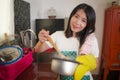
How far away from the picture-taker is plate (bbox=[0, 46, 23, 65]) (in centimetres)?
74

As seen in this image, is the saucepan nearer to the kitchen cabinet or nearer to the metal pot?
the metal pot

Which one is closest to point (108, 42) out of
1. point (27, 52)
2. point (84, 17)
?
point (27, 52)

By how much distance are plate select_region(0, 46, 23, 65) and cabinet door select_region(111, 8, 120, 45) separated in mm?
1713

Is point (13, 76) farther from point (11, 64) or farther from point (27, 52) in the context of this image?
point (27, 52)

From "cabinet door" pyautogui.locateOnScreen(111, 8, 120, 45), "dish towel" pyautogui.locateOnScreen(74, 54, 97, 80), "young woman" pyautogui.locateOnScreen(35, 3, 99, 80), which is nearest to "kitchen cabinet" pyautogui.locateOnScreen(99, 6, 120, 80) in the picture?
"cabinet door" pyautogui.locateOnScreen(111, 8, 120, 45)

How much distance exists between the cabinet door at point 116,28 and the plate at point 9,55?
5.62 feet

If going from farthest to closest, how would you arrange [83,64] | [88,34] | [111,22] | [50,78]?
[111,22] < [50,78] < [88,34] < [83,64]

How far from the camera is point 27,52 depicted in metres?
1.05

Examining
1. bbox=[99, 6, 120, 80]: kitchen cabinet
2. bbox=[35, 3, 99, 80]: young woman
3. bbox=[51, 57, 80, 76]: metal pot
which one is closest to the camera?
bbox=[51, 57, 80, 76]: metal pot

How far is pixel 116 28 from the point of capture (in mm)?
2127

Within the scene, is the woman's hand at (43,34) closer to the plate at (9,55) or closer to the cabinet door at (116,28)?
the plate at (9,55)

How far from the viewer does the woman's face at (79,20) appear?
65 centimetres

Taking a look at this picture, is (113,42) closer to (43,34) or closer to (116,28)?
(116,28)

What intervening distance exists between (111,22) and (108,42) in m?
0.32
